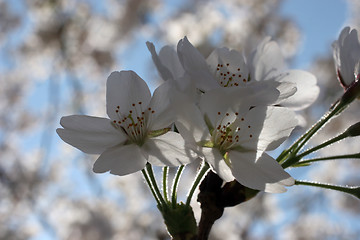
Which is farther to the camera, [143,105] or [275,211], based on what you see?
[275,211]

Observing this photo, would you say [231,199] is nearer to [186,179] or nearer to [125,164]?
[125,164]

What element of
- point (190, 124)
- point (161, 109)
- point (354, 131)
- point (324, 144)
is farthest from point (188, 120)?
point (354, 131)

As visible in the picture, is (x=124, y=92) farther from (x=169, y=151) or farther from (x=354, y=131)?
(x=354, y=131)

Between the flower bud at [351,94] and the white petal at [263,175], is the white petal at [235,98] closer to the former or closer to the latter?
the white petal at [263,175]

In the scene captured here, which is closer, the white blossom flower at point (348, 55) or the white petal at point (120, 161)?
the white petal at point (120, 161)

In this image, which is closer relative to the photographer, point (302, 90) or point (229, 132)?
point (229, 132)

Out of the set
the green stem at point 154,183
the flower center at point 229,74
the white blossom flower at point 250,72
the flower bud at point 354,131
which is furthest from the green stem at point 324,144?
the green stem at point 154,183

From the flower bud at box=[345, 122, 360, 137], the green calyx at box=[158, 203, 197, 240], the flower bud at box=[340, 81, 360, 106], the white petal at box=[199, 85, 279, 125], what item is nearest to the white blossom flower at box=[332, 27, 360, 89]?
the flower bud at box=[340, 81, 360, 106]

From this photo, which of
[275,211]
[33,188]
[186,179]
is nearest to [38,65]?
[33,188]
